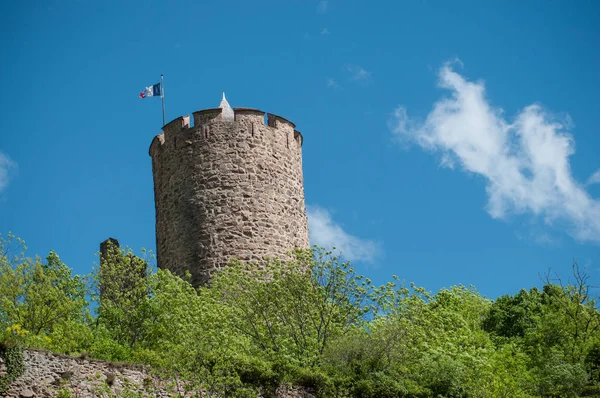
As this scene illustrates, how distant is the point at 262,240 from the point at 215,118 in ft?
15.7

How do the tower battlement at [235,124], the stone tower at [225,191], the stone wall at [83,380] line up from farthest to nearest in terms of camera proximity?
1. the tower battlement at [235,124]
2. the stone tower at [225,191]
3. the stone wall at [83,380]

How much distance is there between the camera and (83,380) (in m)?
24.4

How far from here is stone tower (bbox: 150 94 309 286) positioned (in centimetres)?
3641

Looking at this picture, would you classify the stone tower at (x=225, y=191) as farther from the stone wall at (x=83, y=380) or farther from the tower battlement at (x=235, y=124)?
the stone wall at (x=83, y=380)

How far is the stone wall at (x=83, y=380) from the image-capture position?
2375 cm

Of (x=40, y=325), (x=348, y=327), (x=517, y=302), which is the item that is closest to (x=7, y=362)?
(x=40, y=325)

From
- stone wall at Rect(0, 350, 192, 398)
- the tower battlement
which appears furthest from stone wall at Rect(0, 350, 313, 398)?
the tower battlement

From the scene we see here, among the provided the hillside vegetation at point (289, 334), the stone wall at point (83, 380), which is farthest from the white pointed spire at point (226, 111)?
the stone wall at point (83, 380)

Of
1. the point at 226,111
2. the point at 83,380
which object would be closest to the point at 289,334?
the point at 83,380

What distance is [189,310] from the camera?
3027 centimetres

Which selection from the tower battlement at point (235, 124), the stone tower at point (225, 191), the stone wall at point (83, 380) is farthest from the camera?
the tower battlement at point (235, 124)

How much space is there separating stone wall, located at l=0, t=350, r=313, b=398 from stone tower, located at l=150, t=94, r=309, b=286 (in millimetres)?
10582

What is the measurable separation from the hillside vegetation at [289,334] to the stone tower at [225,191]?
1.32 metres

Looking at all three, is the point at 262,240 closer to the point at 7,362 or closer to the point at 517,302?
the point at 517,302
